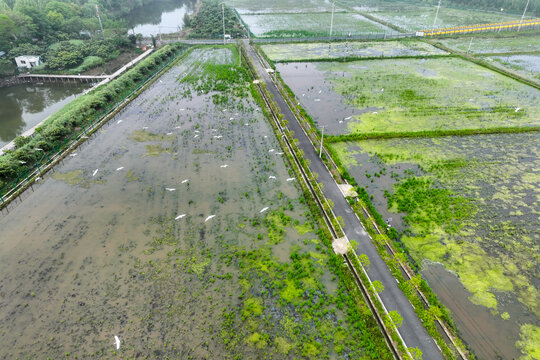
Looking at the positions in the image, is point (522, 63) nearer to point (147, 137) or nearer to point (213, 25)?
point (147, 137)

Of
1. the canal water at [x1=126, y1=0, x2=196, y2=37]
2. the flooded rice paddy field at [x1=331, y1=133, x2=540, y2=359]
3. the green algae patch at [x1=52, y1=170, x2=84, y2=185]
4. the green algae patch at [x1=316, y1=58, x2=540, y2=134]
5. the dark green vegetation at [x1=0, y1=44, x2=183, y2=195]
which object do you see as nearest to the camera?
the flooded rice paddy field at [x1=331, y1=133, x2=540, y2=359]

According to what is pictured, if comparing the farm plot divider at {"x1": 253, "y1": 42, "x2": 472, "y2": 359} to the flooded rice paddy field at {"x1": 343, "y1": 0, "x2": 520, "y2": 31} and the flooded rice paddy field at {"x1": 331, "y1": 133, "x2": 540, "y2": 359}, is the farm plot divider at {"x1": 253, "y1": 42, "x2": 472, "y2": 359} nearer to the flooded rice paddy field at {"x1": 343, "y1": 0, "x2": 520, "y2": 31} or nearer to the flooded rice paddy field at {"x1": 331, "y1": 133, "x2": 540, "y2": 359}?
the flooded rice paddy field at {"x1": 331, "y1": 133, "x2": 540, "y2": 359}

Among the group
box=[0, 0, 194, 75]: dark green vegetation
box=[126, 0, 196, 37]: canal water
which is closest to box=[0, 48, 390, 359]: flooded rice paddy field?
box=[0, 0, 194, 75]: dark green vegetation

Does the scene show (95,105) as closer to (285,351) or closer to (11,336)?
(11,336)

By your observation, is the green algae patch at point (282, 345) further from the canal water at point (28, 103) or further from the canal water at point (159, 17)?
the canal water at point (159, 17)

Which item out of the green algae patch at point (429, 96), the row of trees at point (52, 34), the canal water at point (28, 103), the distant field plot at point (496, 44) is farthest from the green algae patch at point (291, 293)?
the distant field plot at point (496, 44)

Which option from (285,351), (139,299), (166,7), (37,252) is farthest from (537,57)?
(166,7)
